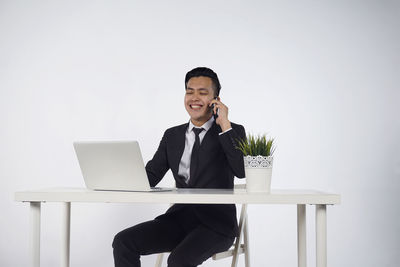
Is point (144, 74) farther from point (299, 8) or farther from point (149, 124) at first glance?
point (299, 8)

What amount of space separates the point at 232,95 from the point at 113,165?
240 centimetres

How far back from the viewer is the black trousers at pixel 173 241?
219cm

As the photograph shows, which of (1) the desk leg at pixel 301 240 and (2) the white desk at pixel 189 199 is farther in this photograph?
(1) the desk leg at pixel 301 240

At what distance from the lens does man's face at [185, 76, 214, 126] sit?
2.58 metres

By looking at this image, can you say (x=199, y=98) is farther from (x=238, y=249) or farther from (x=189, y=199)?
(x=189, y=199)

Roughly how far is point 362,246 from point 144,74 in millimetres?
2371

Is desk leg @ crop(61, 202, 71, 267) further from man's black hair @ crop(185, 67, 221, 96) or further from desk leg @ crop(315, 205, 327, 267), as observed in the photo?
desk leg @ crop(315, 205, 327, 267)

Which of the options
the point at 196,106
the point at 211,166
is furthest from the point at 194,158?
the point at 196,106

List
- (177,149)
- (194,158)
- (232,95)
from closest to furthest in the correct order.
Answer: (194,158) < (177,149) < (232,95)

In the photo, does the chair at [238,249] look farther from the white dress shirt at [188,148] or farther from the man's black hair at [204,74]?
the man's black hair at [204,74]

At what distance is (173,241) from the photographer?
2.38 meters

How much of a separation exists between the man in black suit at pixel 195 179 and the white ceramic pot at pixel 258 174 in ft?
1.20

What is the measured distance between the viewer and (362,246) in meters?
4.09

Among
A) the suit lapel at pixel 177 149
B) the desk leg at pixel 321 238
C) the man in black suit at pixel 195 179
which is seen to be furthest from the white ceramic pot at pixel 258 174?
the suit lapel at pixel 177 149
